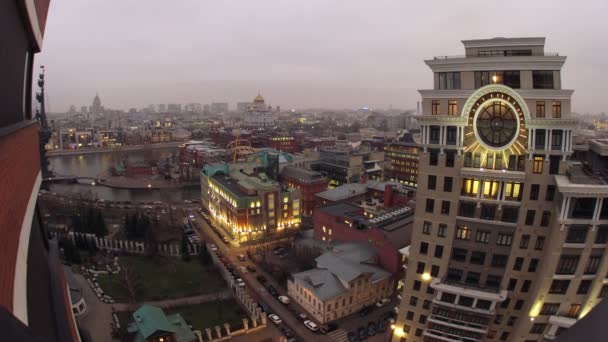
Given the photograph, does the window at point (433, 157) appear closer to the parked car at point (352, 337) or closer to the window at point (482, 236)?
the window at point (482, 236)

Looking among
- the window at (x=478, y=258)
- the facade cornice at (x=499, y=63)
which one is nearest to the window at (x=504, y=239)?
the window at (x=478, y=258)

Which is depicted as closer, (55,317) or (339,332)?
(55,317)

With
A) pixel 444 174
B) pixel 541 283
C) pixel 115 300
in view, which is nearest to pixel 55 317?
pixel 444 174

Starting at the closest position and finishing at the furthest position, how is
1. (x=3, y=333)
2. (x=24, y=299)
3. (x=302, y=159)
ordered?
(x=3, y=333)
(x=24, y=299)
(x=302, y=159)

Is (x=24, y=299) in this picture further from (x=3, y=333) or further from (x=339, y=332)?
(x=339, y=332)

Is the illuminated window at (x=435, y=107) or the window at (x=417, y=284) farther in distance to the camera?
the window at (x=417, y=284)

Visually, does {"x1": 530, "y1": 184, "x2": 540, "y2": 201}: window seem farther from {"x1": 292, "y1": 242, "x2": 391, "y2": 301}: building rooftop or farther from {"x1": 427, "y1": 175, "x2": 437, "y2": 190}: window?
{"x1": 292, "y1": 242, "x2": 391, "y2": 301}: building rooftop
